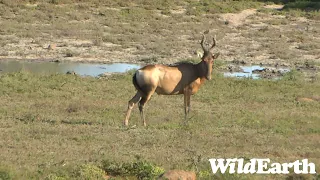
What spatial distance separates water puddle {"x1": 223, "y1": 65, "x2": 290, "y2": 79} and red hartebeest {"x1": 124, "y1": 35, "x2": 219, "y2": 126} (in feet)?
26.6

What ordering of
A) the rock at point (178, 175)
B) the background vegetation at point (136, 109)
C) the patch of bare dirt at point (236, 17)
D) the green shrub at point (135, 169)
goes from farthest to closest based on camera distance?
the patch of bare dirt at point (236, 17) → the background vegetation at point (136, 109) → the green shrub at point (135, 169) → the rock at point (178, 175)

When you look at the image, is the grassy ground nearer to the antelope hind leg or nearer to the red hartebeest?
the antelope hind leg

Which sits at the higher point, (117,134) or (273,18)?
(117,134)

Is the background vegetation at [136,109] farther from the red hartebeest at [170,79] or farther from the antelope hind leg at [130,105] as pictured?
the red hartebeest at [170,79]

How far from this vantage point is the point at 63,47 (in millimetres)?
28328

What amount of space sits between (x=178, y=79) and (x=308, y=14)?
28.2 m

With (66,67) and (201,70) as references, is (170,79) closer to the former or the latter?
(201,70)

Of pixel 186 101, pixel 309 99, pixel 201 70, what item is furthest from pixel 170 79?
pixel 309 99

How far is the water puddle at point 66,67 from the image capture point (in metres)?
23.4

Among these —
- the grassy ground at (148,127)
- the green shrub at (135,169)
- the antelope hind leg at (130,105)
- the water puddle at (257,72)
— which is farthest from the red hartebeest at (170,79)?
the water puddle at (257,72)

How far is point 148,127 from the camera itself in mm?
13734

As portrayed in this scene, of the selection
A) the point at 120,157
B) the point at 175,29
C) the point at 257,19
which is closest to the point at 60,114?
the point at 120,157

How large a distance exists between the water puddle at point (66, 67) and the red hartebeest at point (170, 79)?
26.9ft

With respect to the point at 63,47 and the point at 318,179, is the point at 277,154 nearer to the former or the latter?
the point at 318,179
